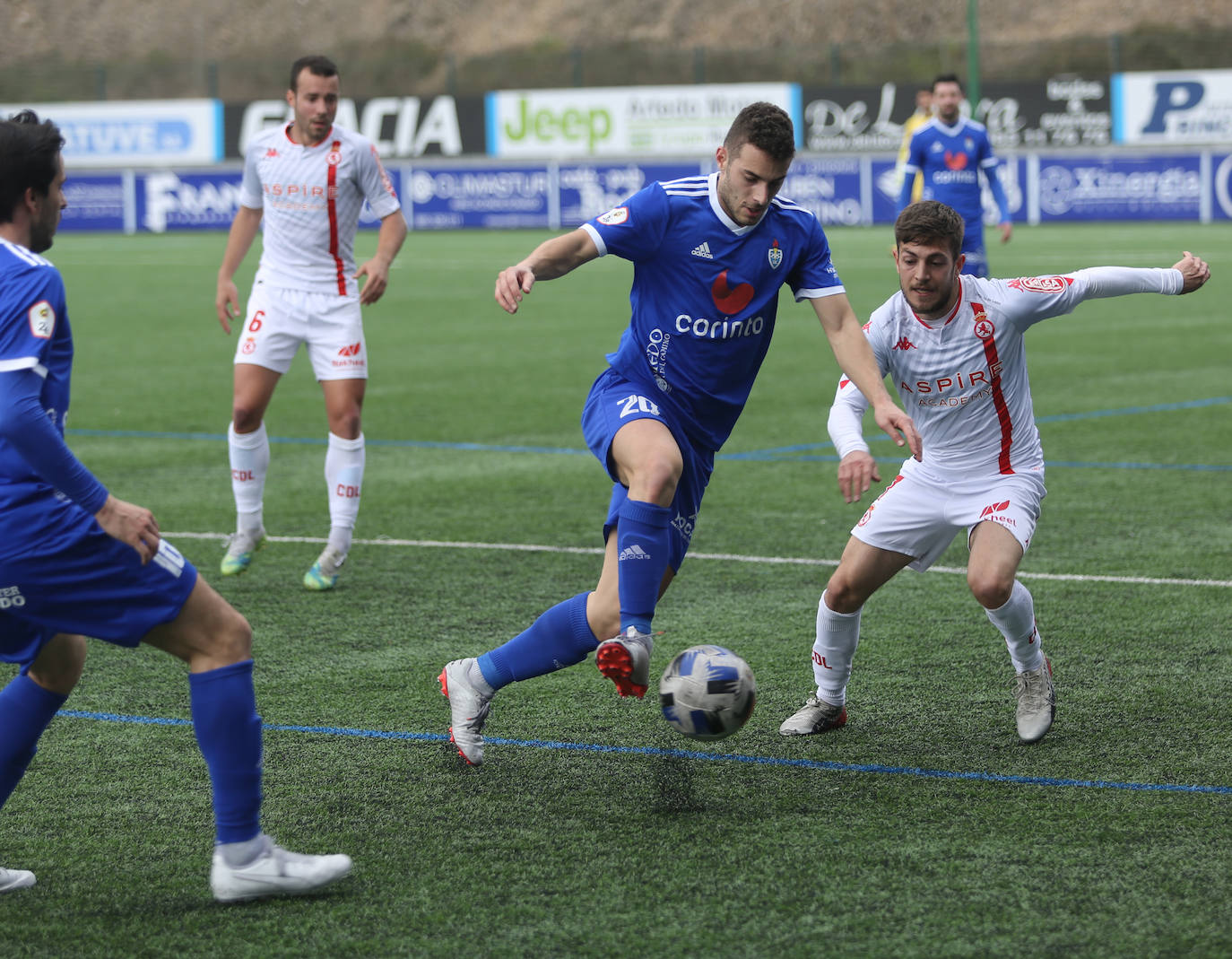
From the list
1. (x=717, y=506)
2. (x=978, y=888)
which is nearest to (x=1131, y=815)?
(x=978, y=888)

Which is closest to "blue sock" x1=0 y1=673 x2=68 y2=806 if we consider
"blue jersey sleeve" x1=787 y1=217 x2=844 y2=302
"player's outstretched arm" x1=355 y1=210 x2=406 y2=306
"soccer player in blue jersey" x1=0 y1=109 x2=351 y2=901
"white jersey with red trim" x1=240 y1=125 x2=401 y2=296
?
"soccer player in blue jersey" x1=0 y1=109 x2=351 y2=901

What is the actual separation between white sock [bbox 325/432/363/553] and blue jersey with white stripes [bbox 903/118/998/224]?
866 cm

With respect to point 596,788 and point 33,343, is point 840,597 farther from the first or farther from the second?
point 33,343

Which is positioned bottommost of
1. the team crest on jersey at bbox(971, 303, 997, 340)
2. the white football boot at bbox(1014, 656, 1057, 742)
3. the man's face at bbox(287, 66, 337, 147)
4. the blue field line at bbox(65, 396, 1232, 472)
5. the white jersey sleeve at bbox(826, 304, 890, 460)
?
the blue field line at bbox(65, 396, 1232, 472)

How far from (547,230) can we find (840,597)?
102ft

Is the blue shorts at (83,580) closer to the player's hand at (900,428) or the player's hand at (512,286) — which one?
the player's hand at (512,286)

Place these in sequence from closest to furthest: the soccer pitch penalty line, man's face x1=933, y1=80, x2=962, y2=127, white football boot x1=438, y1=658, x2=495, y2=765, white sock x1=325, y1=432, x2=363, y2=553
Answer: white football boot x1=438, y1=658, x2=495, y2=765 < the soccer pitch penalty line < white sock x1=325, y1=432, x2=363, y2=553 < man's face x1=933, y1=80, x2=962, y2=127

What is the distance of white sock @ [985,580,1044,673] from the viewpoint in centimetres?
486

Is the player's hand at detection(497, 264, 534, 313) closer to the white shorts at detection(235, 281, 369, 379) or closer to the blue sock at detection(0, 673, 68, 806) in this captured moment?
the blue sock at detection(0, 673, 68, 806)

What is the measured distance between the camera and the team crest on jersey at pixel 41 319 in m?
3.31

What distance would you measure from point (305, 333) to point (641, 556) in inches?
137

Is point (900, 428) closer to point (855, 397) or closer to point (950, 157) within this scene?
point (855, 397)

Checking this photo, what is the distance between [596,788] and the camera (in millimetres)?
4496

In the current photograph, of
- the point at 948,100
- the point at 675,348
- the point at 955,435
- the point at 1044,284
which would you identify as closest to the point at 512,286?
the point at 675,348
